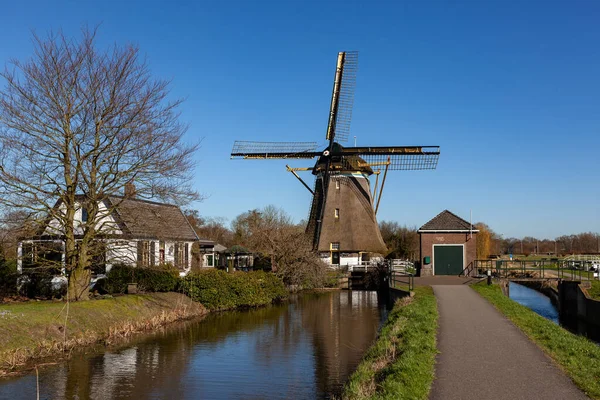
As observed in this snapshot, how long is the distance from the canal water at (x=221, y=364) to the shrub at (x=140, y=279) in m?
2.73

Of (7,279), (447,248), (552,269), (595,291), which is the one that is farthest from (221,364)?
(552,269)

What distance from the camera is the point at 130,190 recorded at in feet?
67.1

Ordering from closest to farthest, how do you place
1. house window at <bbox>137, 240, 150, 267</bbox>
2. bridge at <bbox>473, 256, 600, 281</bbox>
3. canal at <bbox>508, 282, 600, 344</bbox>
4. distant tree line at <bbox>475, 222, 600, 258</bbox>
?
canal at <bbox>508, 282, 600, 344</bbox> < house window at <bbox>137, 240, 150, 267</bbox> < bridge at <bbox>473, 256, 600, 281</bbox> < distant tree line at <bbox>475, 222, 600, 258</bbox>

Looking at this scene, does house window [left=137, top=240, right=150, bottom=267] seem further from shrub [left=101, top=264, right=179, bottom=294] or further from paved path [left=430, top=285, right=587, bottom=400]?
paved path [left=430, top=285, right=587, bottom=400]

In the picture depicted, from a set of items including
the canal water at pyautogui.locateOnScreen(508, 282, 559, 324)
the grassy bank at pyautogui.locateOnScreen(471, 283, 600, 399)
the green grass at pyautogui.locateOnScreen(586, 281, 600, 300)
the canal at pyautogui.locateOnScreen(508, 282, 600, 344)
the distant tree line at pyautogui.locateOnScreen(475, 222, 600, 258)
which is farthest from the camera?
the distant tree line at pyautogui.locateOnScreen(475, 222, 600, 258)

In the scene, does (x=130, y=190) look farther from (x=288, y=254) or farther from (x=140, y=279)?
(x=288, y=254)

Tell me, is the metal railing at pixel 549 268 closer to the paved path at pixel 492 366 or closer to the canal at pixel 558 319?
the canal at pixel 558 319

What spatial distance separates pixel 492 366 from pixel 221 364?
23.6 feet

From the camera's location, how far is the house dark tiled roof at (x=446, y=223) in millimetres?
33406

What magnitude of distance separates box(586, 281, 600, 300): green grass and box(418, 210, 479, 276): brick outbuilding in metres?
7.54

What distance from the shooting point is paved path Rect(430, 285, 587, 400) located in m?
8.32

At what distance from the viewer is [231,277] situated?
27031mm

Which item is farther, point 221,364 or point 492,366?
point 221,364

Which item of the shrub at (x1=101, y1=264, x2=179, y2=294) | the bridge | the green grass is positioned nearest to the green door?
the bridge
